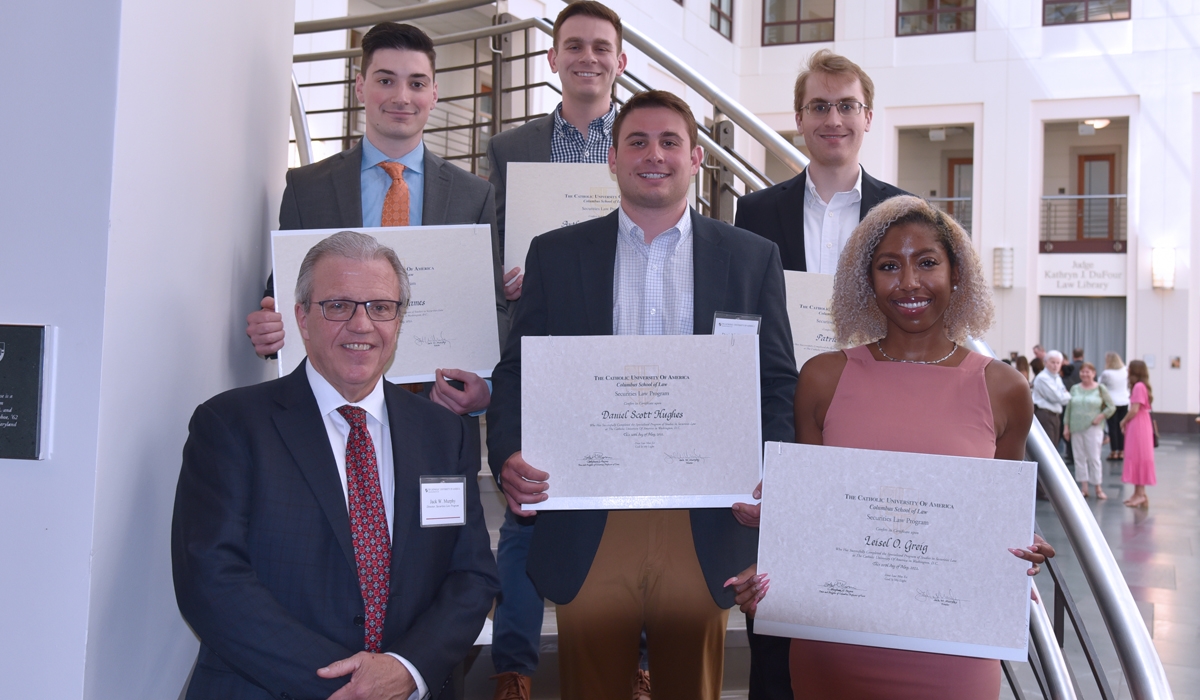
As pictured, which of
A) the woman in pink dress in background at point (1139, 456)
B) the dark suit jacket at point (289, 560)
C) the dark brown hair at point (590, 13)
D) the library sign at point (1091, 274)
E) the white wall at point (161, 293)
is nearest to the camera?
the white wall at point (161, 293)

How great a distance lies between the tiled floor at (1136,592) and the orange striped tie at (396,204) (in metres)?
1.27

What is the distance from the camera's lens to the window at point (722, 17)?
1708cm

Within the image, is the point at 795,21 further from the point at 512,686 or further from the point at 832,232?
the point at 512,686

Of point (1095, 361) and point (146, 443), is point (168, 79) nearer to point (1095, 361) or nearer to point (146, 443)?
point (146, 443)

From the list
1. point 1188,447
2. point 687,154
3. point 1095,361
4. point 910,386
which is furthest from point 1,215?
point 1095,361

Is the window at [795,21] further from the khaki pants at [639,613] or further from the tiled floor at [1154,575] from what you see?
the khaki pants at [639,613]

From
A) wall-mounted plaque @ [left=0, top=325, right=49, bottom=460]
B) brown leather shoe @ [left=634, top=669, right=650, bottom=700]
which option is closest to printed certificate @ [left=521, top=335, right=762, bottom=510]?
wall-mounted plaque @ [left=0, top=325, right=49, bottom=460]

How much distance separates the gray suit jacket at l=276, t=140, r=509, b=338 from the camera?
8.01 feet

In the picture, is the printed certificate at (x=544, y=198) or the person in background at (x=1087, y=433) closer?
the printed certificate at (x=544, y=198)

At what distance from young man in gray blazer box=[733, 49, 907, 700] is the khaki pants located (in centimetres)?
107

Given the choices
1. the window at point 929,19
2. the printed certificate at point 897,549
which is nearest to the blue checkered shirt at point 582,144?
the printed certificate at point 897,549

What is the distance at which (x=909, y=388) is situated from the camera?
1.87 metres

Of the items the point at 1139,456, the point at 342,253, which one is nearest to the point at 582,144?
the point at 342,253
